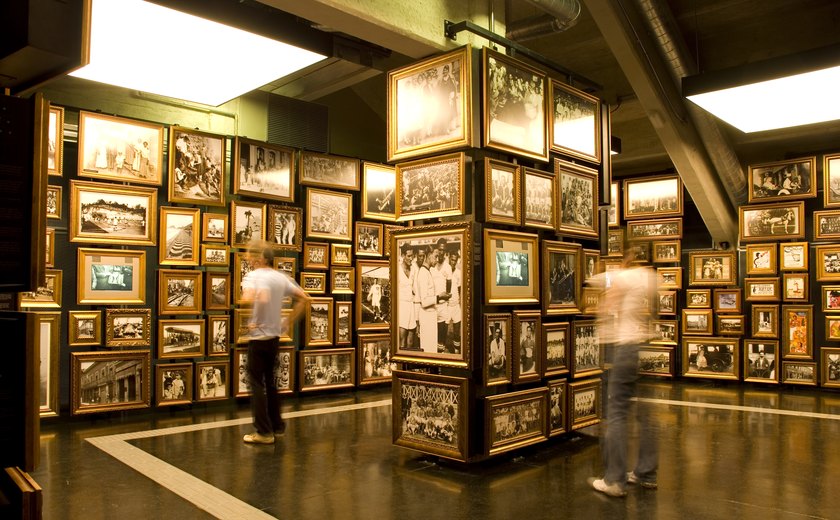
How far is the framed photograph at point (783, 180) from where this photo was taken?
11117mm

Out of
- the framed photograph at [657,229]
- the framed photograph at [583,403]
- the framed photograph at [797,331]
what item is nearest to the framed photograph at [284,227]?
the framed photograph at [583,403]

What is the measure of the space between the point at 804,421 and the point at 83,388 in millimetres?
8656

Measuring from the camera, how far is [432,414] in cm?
570

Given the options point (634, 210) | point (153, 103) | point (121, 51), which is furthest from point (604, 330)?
point (634, 210)

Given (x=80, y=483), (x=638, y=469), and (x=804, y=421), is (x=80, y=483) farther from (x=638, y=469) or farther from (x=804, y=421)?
(x=804, y=421)

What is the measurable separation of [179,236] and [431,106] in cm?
429

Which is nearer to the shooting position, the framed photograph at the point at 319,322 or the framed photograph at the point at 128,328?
the framed photograph at the point at 128,328

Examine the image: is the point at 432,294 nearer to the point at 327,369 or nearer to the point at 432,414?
the point at 432,414

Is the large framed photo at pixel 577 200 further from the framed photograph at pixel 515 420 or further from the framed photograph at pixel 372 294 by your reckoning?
the framed photograph at pixel 372 294

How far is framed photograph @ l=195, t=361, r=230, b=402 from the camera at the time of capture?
855 centimetres

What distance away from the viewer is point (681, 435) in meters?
6.98

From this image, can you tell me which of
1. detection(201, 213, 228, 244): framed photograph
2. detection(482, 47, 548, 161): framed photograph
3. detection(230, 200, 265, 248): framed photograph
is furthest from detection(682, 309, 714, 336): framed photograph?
detection(201, 213, 228, 244): framed photograph

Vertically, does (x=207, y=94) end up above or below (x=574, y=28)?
below

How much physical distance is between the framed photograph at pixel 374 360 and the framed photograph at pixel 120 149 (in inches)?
157
